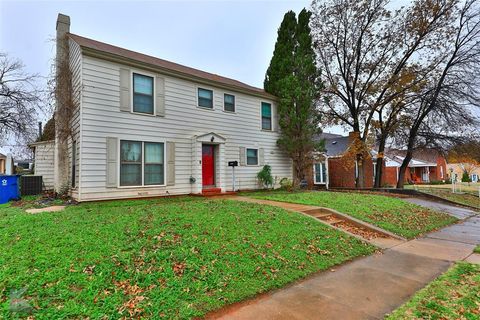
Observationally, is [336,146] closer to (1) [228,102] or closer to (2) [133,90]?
(1) [228,102]

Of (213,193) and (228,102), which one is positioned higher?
(228,102)

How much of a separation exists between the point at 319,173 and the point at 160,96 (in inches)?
562

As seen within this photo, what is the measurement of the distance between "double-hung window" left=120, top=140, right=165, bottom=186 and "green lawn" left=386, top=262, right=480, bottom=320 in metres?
8.61

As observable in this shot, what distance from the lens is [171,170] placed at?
10141 mm

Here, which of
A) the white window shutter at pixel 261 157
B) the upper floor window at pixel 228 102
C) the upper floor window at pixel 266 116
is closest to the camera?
the upper floor window at pixel 228 102

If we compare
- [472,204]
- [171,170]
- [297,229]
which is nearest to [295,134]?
[171,170]

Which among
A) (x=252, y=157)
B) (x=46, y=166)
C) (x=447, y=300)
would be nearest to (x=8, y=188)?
(x=46, y=166)

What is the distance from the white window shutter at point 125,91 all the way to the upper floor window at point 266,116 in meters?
7.07

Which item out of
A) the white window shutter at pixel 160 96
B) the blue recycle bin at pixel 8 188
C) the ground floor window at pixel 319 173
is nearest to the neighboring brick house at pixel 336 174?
the ground floor window at pixel 319 173

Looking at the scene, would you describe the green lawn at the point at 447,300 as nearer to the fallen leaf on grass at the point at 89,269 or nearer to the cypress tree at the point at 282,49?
the fallen leaf on grass at the point at 89,269

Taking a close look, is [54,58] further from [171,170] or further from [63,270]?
[63,270]

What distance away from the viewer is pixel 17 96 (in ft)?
56.7

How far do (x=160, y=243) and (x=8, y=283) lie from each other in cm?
185

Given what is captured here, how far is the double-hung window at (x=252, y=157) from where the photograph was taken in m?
13.0
